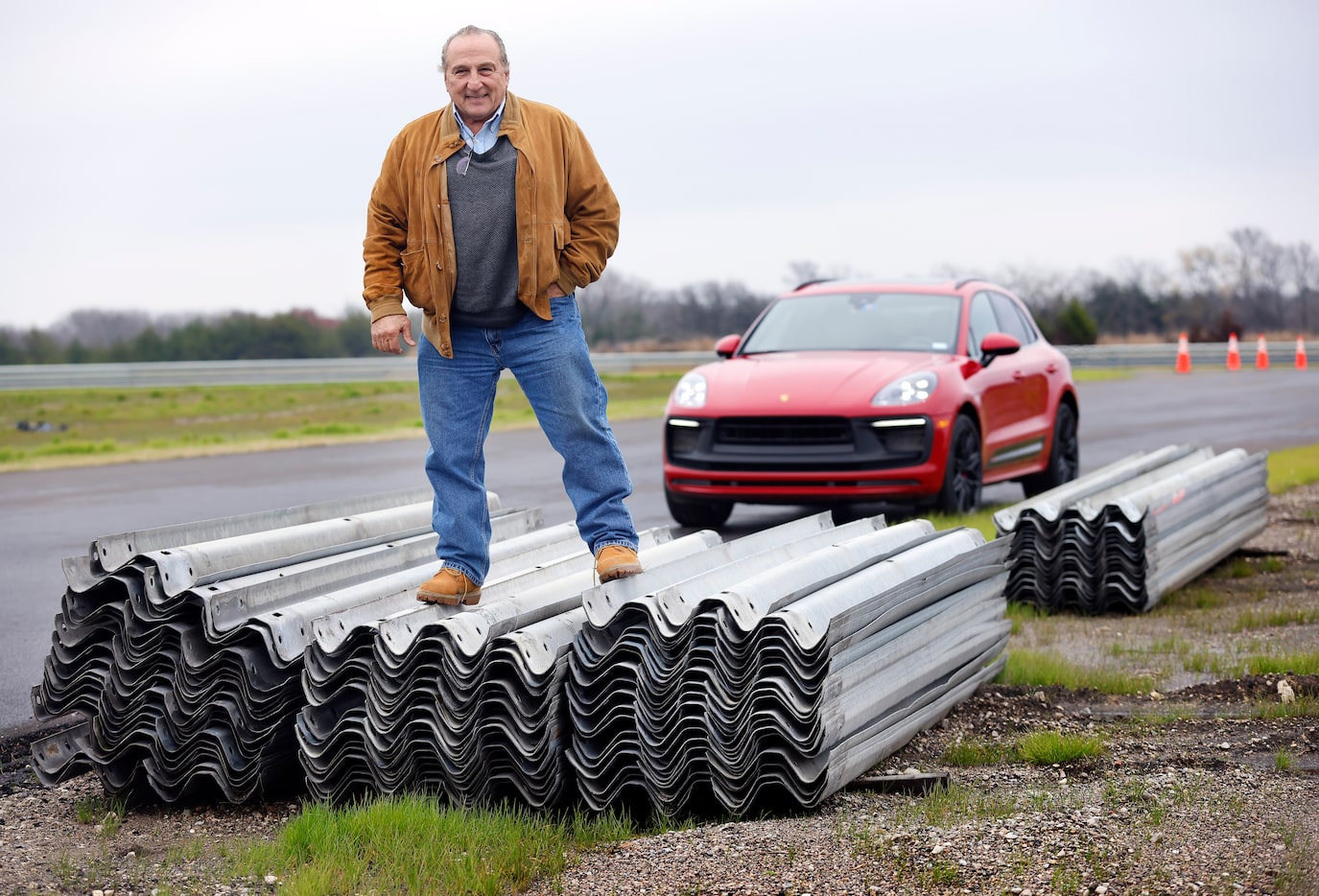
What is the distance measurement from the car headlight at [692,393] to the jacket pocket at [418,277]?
5454 millimetres

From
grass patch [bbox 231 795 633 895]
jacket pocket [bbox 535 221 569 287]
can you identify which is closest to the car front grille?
jacket pocket [bbox 535 221 569 287]

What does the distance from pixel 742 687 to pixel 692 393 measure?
6.20 m

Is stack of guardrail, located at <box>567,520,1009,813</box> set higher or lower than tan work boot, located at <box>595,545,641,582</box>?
lower

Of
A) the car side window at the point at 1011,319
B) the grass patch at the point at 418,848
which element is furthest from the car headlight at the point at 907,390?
the grass patch at the point at 418,848

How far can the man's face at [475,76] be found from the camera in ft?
15.3

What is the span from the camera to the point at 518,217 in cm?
470

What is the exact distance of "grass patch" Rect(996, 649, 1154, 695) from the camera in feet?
19.2

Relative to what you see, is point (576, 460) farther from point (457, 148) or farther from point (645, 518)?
point (645, 518)

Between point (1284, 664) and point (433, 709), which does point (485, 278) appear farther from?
point (1284, 664)

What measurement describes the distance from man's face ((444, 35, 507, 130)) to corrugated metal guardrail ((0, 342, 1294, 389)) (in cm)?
3438

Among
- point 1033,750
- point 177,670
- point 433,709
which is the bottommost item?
point 1033,750

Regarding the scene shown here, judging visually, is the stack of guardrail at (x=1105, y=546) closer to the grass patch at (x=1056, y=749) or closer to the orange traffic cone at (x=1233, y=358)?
the grass patch at (x=1056, y=749)

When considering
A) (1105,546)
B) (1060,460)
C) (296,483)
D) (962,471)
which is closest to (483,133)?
(1105,546)

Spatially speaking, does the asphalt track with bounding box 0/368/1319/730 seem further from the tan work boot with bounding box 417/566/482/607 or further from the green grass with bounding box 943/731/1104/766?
the green grass with bounding box 943/731/1104/766
